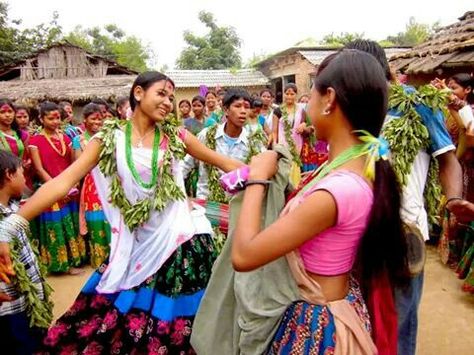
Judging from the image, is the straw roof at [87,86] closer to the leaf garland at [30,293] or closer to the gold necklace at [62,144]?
the gold necklace at [62,144]

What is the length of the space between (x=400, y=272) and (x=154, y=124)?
1635 millimetres

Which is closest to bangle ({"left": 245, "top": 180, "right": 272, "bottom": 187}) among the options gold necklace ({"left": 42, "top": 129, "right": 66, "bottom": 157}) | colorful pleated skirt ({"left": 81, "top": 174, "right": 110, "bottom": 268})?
colorful pleated skirt ({"left": 81, "top": 174, "right": 110, "bottom": 268})

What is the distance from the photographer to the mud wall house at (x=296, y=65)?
18.0 metres

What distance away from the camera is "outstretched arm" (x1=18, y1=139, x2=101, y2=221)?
2025 millimetres

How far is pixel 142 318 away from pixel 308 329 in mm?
1246

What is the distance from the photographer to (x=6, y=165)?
8.82 ft

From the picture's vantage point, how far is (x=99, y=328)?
96.3 inches

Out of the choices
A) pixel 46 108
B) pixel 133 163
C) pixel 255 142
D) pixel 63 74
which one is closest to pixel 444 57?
pixel 255 142

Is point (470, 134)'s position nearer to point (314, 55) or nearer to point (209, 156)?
point (209, 156)

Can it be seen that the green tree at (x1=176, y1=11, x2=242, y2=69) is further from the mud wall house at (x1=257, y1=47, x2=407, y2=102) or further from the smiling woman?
the smiling woman

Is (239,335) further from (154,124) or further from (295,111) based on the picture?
(295,111)

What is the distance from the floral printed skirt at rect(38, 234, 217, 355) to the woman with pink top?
1020 mm

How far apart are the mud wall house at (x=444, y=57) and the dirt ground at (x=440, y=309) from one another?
9.25ft

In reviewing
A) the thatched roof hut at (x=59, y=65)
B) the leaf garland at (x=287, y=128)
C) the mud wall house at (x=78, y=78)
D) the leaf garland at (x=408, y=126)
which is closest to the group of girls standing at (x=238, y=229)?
the leaf garland at (x=408, y=126)
